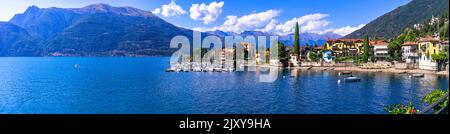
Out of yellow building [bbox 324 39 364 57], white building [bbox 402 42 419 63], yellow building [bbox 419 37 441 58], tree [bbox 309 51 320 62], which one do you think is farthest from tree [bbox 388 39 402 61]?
tree [bbox 309 51 320 62]

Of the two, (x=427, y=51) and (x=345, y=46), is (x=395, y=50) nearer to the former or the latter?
(x=345, y=46)

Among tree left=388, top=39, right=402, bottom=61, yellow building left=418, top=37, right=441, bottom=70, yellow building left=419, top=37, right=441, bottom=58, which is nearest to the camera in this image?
yellow building left=419, top=37, right=441, bottom=58

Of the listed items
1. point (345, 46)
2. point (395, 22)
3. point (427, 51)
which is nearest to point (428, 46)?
point (427, 51)

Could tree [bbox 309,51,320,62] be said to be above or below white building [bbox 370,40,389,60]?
below

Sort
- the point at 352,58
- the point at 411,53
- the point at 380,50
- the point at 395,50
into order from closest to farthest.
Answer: the point at 411,53
the point at 395,50
the point at 380,50
the point at 352,58

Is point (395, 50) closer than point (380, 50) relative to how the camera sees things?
Yes

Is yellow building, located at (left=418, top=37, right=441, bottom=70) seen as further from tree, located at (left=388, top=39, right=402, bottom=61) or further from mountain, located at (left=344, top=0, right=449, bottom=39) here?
mountain, located at (left=344, top=0, right=449, bottom=39)

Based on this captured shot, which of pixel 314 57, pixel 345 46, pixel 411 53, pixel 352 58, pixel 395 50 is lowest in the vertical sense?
Answer: pixel 352 58

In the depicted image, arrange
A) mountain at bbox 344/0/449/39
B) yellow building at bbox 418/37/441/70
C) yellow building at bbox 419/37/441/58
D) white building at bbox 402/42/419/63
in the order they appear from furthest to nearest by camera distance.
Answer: mountain at bbox 344/0/449/39 → white building at bbox 402/42/419/63 → yellow building at bbox 418/37/441/70 → yellow building at bbox 419/37/441/58

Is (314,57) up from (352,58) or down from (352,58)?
up

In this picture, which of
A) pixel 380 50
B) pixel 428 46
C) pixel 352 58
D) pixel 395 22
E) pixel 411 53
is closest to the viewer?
pixel 428 46

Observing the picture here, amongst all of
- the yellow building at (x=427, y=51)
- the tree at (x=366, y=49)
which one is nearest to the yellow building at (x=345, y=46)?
the tree at (x=366, y=49)
